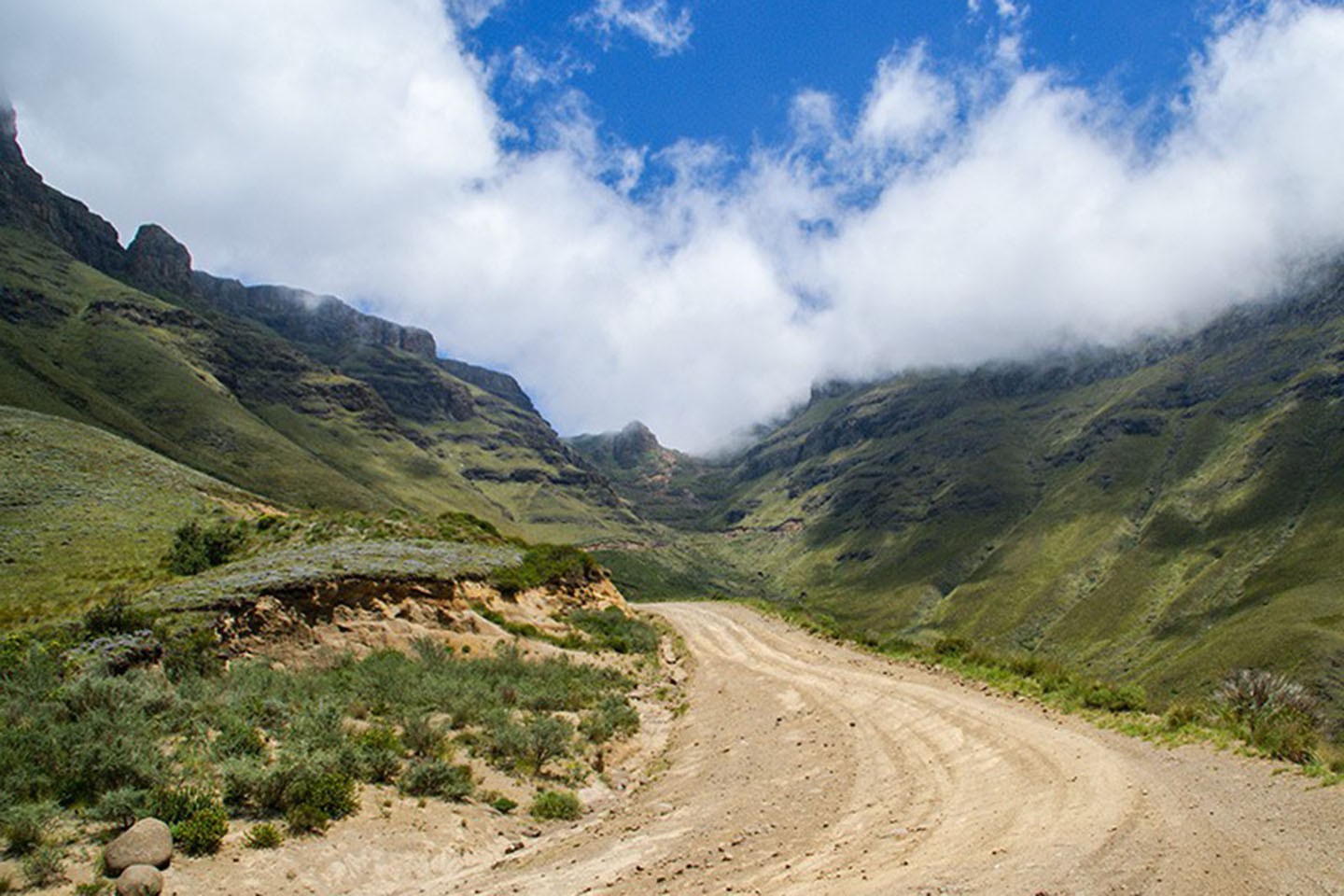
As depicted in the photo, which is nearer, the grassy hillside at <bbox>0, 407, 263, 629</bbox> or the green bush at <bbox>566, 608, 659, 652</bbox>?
the grassy hillside at <bbox>0, 407, 263, 629</bbox>

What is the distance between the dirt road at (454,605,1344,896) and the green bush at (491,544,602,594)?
56.9ft

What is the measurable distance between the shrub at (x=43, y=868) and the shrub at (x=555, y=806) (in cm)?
678

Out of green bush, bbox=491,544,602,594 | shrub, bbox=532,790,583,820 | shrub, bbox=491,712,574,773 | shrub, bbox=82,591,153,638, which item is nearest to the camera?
shrub, bbox=532,790,583,820

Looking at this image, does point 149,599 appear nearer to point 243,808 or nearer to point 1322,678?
point 243,808

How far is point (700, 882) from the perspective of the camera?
880cm

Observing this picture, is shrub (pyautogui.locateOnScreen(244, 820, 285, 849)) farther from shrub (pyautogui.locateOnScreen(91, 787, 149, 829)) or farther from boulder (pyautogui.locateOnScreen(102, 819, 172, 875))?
shrub (pyautogui.locateOnScreen(91, 787, 149, 829))

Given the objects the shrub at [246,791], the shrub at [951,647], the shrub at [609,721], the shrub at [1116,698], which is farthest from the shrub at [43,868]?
the shrub at [951,647]

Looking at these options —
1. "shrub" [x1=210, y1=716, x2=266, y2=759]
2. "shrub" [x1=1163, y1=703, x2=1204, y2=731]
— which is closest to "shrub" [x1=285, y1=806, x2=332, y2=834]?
"shrub" [x1=210, y1=716, x2=266, y2=759]

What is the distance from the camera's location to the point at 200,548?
3047cm

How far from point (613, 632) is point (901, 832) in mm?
26000

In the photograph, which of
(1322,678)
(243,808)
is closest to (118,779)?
(243,808)

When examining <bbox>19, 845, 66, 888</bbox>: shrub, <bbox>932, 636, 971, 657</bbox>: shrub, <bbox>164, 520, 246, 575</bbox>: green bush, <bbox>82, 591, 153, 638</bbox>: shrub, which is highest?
<bbox>932, 636, 971, 657</bbox>: shrub

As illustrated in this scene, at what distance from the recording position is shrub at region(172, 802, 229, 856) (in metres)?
9.09

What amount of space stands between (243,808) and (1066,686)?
19.0 meters
